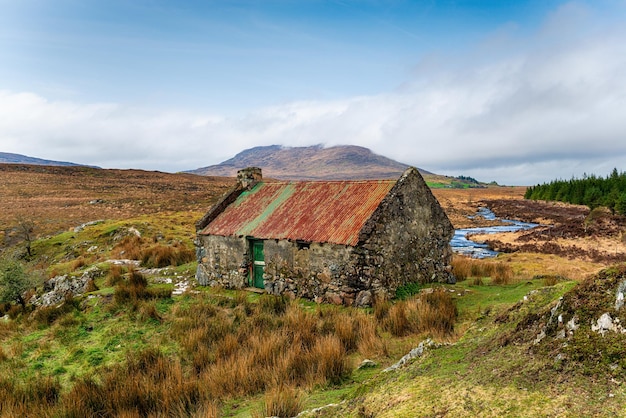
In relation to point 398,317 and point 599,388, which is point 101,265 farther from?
point 599,388

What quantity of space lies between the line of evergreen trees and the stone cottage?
4460 cm

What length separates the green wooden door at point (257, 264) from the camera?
45.5 ft

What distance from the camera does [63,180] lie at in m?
74.4

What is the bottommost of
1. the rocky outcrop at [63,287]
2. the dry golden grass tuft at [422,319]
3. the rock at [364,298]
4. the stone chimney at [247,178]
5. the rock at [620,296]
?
the rocky outcrop at [63,287]

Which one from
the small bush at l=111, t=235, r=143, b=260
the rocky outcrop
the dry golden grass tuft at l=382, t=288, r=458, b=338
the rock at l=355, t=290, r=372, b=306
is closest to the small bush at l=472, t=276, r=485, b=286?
the dry golden grass tuft at l=382, t=288, r=458, b=338

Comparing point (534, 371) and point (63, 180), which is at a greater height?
point (63, 180)

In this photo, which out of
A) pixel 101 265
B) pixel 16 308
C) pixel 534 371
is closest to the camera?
pixel 534 371

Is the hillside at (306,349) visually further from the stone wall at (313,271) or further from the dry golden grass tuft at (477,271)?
the stone wall at (313,271)

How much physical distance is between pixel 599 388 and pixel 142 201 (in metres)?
58.8

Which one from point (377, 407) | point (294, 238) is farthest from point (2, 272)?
point (377, 407)

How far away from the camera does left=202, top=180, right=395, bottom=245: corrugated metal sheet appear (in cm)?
1200

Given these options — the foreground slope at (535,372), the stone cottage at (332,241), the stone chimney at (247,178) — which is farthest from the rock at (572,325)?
the stone chimney at (247,178)

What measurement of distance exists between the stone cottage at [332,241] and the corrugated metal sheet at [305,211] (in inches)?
1.6

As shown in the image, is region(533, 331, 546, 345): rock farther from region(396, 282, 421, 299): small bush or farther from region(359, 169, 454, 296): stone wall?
region(396, 282, 421, 299): small bush
